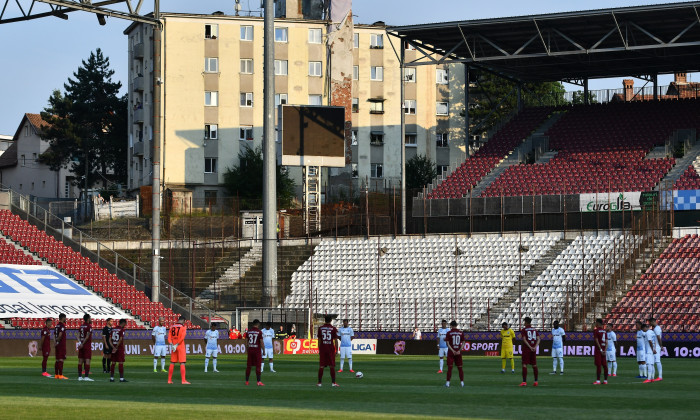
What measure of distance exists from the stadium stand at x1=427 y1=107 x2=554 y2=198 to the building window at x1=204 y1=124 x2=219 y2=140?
2233 cm

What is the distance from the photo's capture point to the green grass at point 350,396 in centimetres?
1997

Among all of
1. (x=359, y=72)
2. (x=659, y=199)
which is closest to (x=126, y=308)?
(x=659, y=199)

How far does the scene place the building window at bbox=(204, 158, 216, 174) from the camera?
82000 mm

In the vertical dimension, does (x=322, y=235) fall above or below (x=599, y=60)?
below

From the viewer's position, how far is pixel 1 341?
43.2 meters

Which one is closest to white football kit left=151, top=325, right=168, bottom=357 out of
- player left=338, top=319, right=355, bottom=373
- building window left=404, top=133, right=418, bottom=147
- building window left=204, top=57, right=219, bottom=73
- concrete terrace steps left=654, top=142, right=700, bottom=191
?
player left=338, top=319, right=355, bottom=373

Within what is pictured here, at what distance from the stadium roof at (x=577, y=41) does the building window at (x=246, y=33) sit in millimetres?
21710

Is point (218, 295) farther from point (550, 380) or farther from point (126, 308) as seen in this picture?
point (550, 380)

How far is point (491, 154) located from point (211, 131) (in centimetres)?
2386

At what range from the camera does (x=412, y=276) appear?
5691 cm

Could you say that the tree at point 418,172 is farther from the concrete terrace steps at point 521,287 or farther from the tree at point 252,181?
the concrete terrace steps at point 521,287

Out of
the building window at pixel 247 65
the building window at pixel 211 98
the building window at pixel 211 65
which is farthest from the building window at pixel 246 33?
the building window at pixel 211 98

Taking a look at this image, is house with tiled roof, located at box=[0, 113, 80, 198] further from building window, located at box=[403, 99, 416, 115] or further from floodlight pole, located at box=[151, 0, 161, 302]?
floodlight pole, located at box=[151, 0, 161, 302]

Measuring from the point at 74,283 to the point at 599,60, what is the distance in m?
32.1
